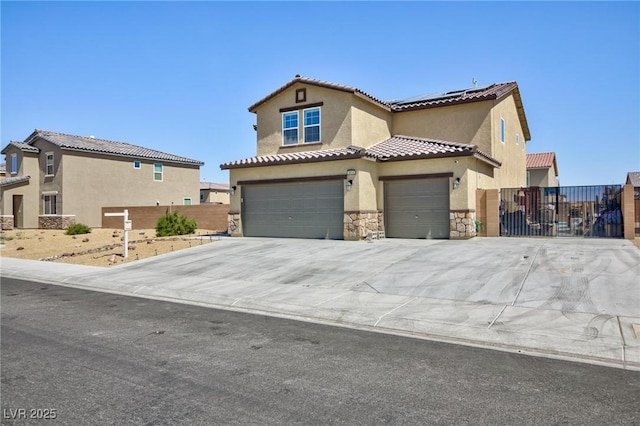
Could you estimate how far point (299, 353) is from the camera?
657 cm

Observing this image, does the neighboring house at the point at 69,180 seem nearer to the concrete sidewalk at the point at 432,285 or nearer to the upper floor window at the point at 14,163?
the upper floor window at the point at 14,163

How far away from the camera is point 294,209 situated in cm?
2138

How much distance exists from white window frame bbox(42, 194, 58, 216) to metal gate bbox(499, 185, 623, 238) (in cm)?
3136

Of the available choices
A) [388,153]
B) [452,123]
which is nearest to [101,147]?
[388,153]

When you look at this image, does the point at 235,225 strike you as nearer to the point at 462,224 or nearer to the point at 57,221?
the point at 462,224

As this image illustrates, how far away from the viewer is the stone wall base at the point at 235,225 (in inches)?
896

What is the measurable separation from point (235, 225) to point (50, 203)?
810 inches

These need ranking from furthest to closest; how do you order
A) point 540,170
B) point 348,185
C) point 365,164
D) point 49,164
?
point 540,170 → point 49,164 → point 365,164 → point 348,185

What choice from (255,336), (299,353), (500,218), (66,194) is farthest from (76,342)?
(66,194)

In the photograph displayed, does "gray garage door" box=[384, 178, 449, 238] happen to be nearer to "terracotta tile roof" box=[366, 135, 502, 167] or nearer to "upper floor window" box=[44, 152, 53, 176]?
"terracotta tile roof" box=[366, 135, 502, 167]

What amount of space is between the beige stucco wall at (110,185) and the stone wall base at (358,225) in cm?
2405

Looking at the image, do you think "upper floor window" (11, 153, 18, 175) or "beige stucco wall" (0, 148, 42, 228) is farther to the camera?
"upper floor window" (11, 153, 18, 175)

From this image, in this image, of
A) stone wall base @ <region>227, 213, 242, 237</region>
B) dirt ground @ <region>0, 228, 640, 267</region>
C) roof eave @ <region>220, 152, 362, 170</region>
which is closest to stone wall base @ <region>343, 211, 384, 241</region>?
roof eave @ <region>220, 152, 362, 170</region>

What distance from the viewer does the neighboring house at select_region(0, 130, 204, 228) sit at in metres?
34.8
